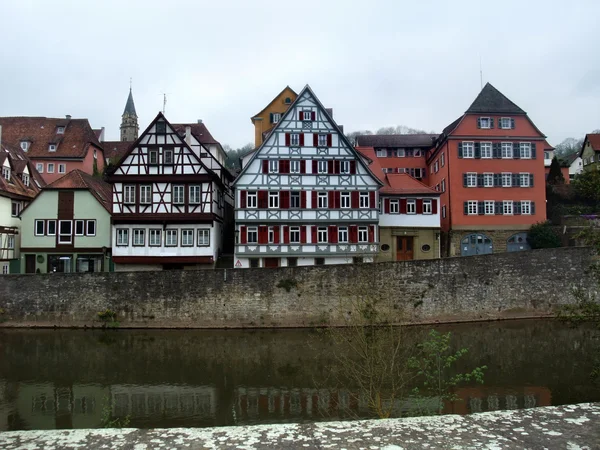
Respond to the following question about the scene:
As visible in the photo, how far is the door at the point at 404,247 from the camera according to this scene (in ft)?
110

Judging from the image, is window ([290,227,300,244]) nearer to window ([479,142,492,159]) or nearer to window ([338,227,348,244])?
window ([338,227,348,244])

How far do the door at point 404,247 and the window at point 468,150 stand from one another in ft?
26.5

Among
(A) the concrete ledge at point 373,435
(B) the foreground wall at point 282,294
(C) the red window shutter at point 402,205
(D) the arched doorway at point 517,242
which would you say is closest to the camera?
(A) the concrete ledge at point 373,435

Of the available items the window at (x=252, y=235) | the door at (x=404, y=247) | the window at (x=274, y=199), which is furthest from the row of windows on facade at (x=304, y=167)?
the door at (x=404, y=247)

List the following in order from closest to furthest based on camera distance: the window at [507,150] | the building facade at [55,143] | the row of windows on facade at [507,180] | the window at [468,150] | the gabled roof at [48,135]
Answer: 1. the row of windows on facade at [507,180]
2. the window at [507,150]
3. the window at [468,150]
4. the building facade at [55,143]
5. the gabled roof at [48,135]

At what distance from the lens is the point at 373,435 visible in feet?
10.0

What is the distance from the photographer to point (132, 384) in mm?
15648

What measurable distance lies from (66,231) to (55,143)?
1749cm

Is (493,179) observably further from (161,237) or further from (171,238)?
(161,237)

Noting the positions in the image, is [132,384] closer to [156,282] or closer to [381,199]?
[156,282]

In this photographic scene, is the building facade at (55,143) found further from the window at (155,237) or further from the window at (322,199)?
the window at (322,199)

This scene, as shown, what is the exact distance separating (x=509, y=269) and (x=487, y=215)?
9585mm

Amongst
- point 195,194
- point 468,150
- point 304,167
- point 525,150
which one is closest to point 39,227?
point 195,194

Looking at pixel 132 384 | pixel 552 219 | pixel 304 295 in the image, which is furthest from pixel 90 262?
pixel 552 219
